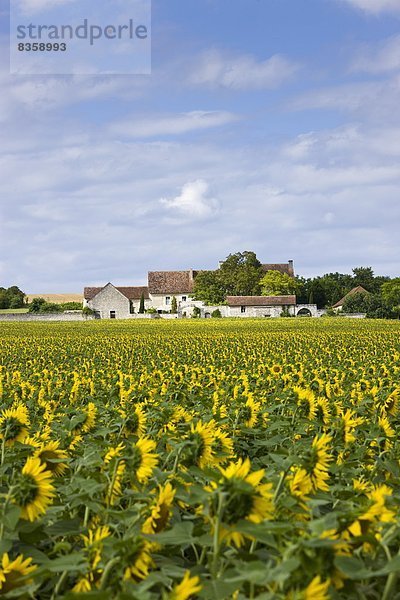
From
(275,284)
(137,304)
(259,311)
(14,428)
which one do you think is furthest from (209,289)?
(14,428)

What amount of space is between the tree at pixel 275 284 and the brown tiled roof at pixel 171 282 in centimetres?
936

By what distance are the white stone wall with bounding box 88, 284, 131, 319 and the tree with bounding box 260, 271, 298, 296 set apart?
18556 mm

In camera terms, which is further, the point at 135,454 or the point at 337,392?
the point at 337,392

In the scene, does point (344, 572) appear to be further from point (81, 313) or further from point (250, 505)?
point (81, 313)

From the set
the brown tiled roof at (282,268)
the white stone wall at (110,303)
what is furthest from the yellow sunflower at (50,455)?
the brown tiled roof at (282,268)

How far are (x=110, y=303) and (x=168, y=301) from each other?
8.69 metres

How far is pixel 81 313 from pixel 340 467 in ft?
248

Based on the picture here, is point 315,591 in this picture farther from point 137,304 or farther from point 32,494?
point 137,304

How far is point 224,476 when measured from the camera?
1638 mm

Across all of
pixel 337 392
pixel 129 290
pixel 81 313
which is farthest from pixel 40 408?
pixel 129 290

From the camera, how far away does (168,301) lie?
87.8 metres

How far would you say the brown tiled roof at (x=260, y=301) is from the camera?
79688mm

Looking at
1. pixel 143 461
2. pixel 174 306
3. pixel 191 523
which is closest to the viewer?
pixel 191 523

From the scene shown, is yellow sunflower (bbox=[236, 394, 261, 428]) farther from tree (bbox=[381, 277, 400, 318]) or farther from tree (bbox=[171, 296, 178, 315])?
tree (bbox=[171, 296, 178, 315])
